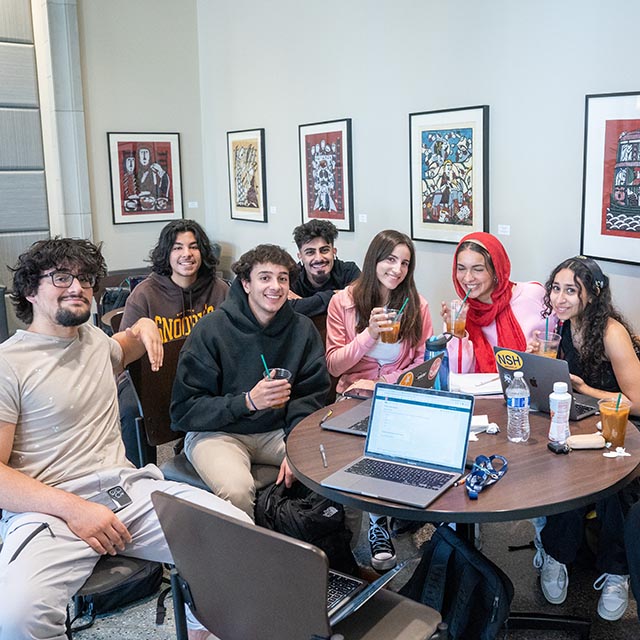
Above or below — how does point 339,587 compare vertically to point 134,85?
below

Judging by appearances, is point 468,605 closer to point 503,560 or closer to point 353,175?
point 503,560

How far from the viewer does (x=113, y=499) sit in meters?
2.25

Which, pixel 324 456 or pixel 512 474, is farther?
pixel 324 456

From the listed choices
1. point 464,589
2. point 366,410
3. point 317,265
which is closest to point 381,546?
point 366,410

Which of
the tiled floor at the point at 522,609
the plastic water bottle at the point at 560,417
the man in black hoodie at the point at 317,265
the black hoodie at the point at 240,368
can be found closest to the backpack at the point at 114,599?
the tiled floor at the point at 522,609

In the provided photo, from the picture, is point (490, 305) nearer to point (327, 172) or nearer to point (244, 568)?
point (244, 568)

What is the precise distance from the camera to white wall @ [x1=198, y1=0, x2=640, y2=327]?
160 inches

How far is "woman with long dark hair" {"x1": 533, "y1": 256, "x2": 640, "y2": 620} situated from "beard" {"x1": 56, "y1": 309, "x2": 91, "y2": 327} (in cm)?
171

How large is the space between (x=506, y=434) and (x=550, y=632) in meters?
0.71

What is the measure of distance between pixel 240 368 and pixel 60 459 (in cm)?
76

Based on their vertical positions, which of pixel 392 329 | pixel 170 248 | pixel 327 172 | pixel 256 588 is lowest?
pixel 256 588

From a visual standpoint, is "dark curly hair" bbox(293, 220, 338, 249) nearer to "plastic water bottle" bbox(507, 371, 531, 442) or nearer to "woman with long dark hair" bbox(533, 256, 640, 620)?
"woman with long dark hair" bbox(533, 256, 640, 620)

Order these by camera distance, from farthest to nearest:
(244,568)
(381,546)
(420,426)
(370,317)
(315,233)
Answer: (315,233)
(370,317)
(381,546)
(420,426)
(244,568)

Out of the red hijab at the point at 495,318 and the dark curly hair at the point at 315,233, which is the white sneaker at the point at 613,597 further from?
the dark curly hair at the point at 315,233
